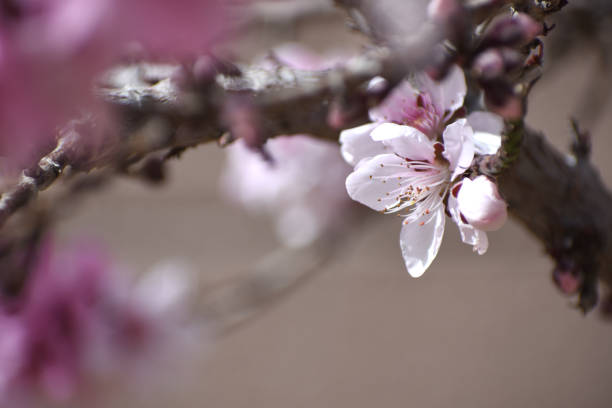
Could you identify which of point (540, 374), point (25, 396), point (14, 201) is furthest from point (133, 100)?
point (540, 374)

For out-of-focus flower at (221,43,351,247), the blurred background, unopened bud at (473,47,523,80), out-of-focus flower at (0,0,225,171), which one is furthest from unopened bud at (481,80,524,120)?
the blurred background

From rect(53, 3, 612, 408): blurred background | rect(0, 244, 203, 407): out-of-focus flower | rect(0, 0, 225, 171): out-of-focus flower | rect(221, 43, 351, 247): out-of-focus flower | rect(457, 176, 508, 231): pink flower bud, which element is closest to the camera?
rect(0, 0, 225, 171): out-of-focus flower

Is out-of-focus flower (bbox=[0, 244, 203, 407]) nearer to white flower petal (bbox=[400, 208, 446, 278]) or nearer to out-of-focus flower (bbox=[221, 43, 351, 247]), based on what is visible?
out-of-focus flower (bbox=[221, 43, 351, 247])

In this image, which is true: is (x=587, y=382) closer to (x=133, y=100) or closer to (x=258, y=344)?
(x=258, y=344)

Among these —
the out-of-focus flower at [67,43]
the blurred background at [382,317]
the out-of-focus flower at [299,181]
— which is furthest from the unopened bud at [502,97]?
the blurred background at [382,317]

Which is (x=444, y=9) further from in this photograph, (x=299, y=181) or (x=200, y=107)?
(x=299, y=181)

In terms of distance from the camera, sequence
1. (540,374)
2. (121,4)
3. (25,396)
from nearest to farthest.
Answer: (121,4), (25,396), (540,374)

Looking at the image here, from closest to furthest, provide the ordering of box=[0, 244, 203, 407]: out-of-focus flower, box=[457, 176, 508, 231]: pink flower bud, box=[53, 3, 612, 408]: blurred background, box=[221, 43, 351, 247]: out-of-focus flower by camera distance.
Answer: box=[457, 176, 508, 231]: pink flower bud, box=[0, 244, 203, 407]: out-of-focus flower, box=[221, 43, 351, 247]: out-of-focus flower, box=[53, 3, 612, 408]: blurred background
